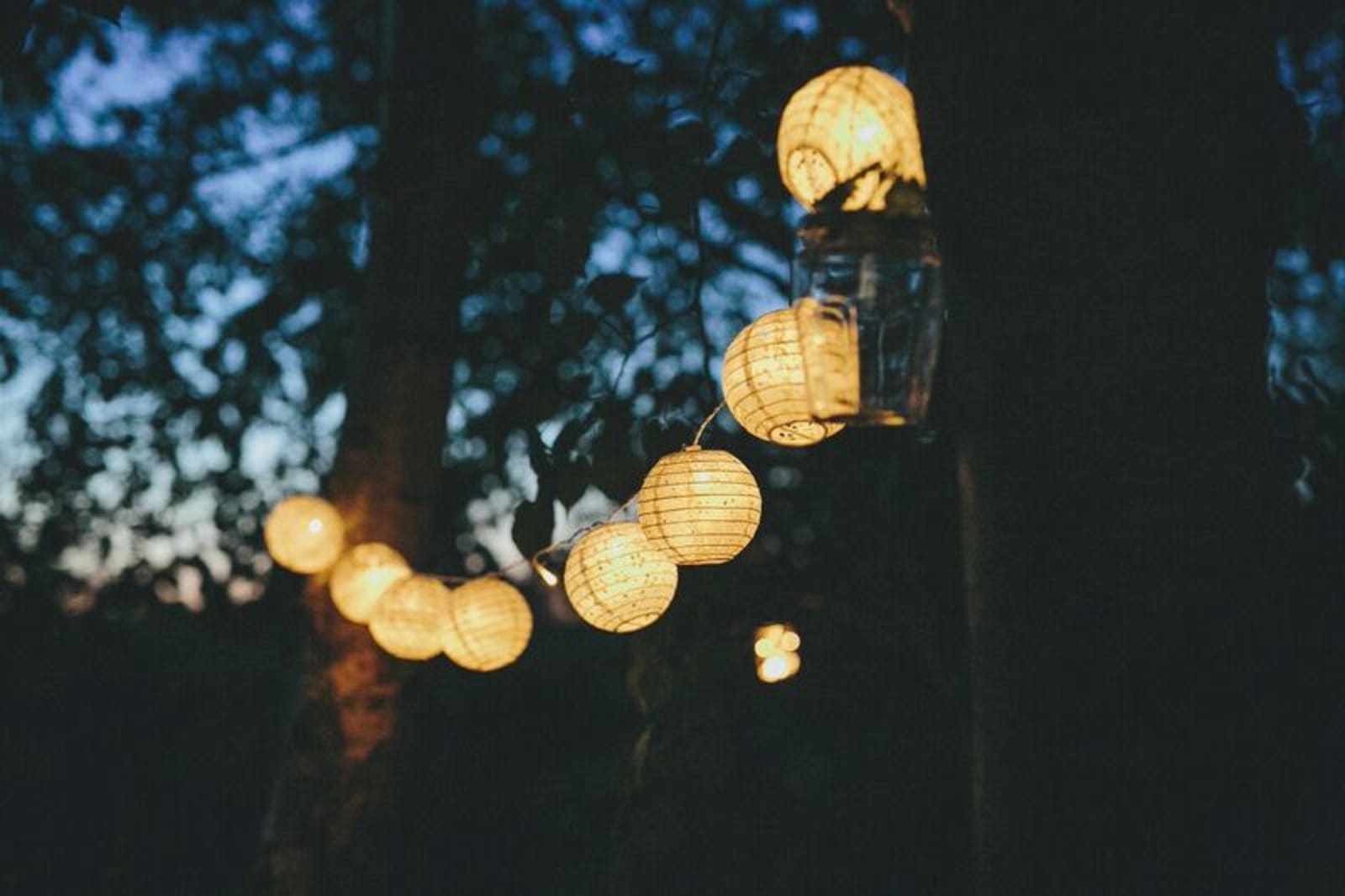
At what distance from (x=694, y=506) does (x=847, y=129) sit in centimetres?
86

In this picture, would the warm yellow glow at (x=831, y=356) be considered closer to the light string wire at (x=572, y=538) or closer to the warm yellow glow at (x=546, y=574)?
the light string wire at (x=572, y=538)

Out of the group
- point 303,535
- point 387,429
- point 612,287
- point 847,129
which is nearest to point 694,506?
point 612,287

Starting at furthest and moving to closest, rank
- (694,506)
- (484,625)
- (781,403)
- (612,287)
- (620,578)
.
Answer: (484,625)
(612,287)
(620,578)
(694,506)
(781,403)

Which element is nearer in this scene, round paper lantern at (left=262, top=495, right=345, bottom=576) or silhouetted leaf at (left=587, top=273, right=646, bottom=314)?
silhouetted leaf at (left=587, top=273, right=646, bottom=314)

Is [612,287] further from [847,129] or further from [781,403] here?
[847,129]

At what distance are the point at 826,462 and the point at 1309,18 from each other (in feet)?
8.07

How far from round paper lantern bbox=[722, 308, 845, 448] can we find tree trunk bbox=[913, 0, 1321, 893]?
60cm

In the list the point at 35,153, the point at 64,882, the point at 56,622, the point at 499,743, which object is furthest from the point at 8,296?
the point at 499,743

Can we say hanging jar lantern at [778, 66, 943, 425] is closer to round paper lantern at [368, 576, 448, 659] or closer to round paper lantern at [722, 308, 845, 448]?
round paper lantern at [722, 308, 845, 448]

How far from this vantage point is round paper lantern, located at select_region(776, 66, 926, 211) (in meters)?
1.38

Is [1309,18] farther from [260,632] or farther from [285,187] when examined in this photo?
[260,632]

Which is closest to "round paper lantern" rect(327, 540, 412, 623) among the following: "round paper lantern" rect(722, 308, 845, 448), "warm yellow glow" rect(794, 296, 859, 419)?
"round paper lantern" rect(722, 308, 845, 448)

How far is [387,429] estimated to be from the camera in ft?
12.1

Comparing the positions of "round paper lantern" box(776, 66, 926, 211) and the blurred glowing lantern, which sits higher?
"round paper lantern" box(776, 66, 926, 211)
